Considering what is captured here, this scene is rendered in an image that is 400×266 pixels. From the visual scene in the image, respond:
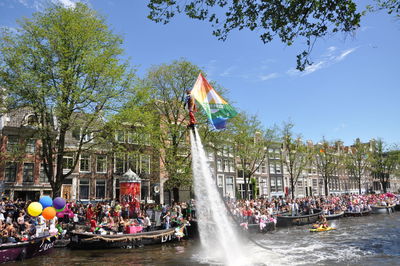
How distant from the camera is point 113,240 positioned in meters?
19.3

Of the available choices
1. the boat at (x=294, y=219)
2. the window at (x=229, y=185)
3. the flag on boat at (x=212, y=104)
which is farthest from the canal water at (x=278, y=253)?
the window at (x=229, y=185)

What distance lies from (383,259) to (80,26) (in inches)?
950

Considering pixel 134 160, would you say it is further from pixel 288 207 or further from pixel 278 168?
pixel 278 168

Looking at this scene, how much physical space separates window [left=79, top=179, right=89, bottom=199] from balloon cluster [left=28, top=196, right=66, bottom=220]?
62.1ft

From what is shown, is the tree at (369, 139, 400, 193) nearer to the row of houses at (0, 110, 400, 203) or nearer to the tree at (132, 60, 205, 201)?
the row of houses at (0, 110, 400, 203)

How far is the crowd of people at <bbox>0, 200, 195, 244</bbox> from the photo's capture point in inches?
674

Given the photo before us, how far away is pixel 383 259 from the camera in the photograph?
15930 mm

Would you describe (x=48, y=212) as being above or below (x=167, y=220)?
above

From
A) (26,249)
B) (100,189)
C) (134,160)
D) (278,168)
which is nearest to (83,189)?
(100,189)

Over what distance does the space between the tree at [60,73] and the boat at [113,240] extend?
13.6 feet

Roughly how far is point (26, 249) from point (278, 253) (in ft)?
45.4

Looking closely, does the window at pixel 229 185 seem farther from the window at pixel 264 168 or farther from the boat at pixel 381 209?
the boat at pixel 381 209

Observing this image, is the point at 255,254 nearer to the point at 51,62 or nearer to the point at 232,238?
the point at 232,238

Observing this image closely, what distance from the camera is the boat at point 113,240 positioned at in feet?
62.4
